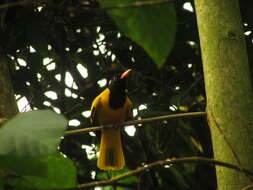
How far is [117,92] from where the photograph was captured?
12.0 feet

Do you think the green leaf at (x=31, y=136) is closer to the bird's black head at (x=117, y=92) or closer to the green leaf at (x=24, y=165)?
the green leaf at (x=24, y=165)

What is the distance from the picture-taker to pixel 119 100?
3678 mm

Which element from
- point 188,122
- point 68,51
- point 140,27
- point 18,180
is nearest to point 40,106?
point 68,51

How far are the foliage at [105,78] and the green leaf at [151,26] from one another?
2.25 m

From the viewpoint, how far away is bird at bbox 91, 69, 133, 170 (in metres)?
3.44

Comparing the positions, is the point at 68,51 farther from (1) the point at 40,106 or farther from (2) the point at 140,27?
(2) the point at 140,27

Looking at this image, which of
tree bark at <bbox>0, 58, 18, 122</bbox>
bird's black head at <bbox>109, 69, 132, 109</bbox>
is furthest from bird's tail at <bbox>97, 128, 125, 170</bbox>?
tree bark at <bbox>0, 58, 18, 122</bbox>

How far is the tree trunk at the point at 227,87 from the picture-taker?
143 cm

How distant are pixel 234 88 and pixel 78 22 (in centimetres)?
222

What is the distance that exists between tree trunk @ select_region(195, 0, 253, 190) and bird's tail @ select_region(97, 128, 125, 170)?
73.7 inches

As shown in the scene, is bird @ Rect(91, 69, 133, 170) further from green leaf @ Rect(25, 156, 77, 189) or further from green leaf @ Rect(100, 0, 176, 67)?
green leaf @ Rect(100, 0, 176, 67)

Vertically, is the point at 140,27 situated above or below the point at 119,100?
below

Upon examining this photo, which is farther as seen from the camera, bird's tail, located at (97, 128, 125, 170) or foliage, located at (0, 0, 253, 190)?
bird's tail, located at (97, 128, 125, 170)

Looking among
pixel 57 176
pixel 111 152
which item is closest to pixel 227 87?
pixel 57 176
